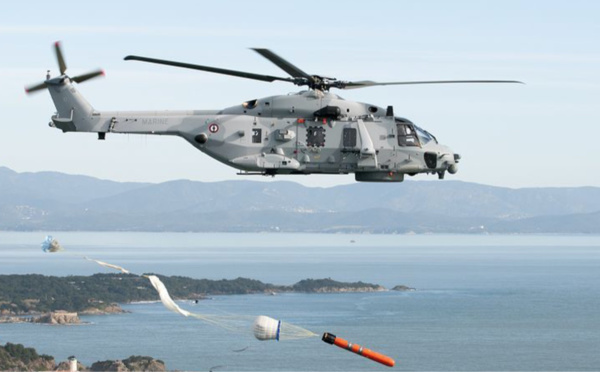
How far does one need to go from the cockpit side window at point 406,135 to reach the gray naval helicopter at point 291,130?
0.13ft

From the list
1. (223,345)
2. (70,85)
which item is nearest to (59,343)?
(223,345)

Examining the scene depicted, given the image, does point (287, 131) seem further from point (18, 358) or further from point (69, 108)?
point (18, 358)

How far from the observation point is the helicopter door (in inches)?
1473

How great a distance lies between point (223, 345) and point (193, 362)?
24.5m

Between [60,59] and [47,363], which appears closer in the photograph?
[60,59]

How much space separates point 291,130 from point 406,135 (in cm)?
463

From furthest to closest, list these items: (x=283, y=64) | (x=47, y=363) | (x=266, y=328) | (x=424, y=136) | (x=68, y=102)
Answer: (x=47, y=363), (x=424, y=136), (x=68, y=102), (x=283, y=64), (x=266, y=328)

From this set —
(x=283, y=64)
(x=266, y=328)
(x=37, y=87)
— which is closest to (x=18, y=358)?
(x=37, y=87)

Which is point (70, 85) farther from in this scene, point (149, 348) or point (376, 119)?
point (149, 348)

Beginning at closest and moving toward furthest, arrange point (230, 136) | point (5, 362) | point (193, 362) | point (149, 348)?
point (230, 136) → point (5, 362) → point (193, 362) → point (149, 348)

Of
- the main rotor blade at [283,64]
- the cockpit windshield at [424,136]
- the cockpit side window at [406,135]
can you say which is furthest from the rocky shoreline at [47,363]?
the main rotor blade at [283,64]

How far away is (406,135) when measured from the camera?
123 feet

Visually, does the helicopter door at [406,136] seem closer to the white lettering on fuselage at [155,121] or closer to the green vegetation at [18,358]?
the white lettering on fuselage at [155,121]

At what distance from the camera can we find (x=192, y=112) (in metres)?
36.9
